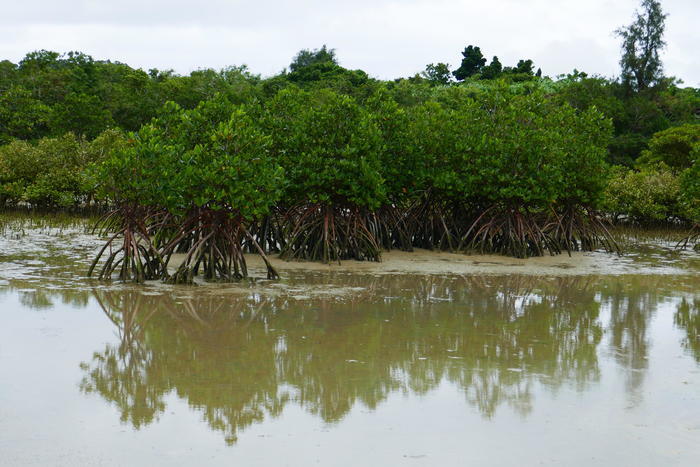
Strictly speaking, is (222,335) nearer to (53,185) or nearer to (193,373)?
(193,373)

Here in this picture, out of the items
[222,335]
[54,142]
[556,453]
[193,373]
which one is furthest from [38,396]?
[54,142]

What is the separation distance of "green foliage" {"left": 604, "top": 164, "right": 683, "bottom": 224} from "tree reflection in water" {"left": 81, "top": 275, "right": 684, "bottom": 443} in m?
11.5

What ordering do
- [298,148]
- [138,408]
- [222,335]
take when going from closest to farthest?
[138,408] < [222,335] < [298,148]

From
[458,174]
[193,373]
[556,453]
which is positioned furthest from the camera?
[458,174]

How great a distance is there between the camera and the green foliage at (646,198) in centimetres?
2211

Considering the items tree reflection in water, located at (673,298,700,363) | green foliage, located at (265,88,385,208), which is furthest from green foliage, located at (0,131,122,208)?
tree reflection in water, located at (673,298,700,363)

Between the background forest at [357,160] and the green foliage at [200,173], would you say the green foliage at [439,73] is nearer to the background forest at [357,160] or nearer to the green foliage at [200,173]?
the background forest at [357,160]

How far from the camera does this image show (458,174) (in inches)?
612

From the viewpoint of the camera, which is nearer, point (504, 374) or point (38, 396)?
point (38, 396)

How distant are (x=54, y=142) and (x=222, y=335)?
17597 millimetres

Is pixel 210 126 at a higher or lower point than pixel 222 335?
higher

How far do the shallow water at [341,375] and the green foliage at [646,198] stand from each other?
1142cm

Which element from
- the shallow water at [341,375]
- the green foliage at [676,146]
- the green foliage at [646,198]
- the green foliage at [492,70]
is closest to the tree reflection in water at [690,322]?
the shallow water at [341,375]

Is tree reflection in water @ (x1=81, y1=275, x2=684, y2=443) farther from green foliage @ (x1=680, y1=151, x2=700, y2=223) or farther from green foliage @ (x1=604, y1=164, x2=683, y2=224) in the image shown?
green foliage @ (x1=604, y1=164, x2=683, y2=224)
